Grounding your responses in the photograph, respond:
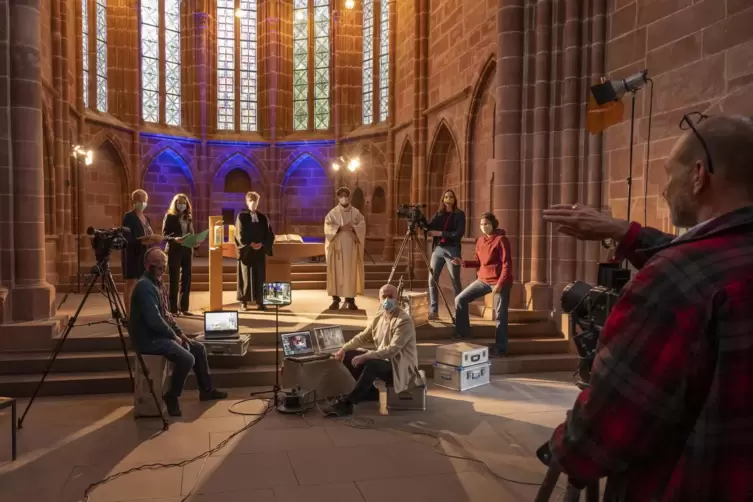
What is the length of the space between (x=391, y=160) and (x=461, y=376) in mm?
10435

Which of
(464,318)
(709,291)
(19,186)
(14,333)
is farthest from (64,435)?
(709,291)

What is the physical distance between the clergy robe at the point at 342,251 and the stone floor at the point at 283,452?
311cm

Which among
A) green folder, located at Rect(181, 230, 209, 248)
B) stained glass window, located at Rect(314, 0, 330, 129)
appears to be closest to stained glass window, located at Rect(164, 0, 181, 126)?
stained glass window, located at Rect(314, 0, 330, 129)

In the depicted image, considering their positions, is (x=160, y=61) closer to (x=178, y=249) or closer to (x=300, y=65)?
(x=300, y=65)

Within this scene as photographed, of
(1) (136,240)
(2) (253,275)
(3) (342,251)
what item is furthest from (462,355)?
(1) (136,240)

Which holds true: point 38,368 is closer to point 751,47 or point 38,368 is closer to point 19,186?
point 19,186

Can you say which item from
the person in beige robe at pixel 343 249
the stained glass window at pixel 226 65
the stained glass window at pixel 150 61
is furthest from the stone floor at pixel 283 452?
the stained glass window at pixel 226 65

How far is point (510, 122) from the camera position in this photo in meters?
9.20

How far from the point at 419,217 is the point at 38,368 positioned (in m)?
4.94

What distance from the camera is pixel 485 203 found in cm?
1155

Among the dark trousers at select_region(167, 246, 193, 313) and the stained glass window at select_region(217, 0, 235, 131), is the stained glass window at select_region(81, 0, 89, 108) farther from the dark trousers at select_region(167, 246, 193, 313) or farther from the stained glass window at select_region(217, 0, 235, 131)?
the dark trousers at select_region(167, 246, 193, 313)

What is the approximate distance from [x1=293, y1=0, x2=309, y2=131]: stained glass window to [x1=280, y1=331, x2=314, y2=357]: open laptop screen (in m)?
14.2

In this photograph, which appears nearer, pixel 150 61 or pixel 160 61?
pixel 150 61

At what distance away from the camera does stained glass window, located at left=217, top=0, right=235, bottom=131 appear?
62.8 feet
